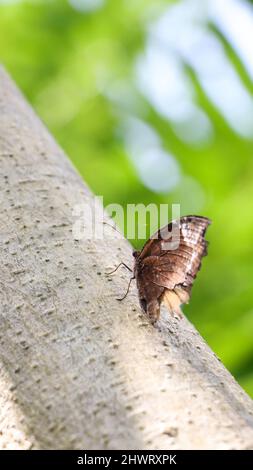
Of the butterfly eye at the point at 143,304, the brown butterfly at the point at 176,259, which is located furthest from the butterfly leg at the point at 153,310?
the brown butterfly at the point at 176,259

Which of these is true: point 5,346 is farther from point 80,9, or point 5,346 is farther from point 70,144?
point 80,9

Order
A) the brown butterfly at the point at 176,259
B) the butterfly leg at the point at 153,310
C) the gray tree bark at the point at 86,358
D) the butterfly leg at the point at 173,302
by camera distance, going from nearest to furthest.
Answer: the gray tree bark at the point at 86,358, the butterfly leg at the point at 153,310, the butterfly leg at the point at 173,302, the brown butterfly at the point at 176,259

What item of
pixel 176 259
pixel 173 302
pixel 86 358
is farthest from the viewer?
pixel 176 259

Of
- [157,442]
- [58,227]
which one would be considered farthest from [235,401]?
[58,227]

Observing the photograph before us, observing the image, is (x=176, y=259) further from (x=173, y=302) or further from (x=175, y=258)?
(x=173, y=302)

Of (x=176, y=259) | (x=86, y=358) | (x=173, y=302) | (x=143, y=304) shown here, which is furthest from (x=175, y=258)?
(x=86, y=358)

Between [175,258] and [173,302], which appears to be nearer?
[173,302]

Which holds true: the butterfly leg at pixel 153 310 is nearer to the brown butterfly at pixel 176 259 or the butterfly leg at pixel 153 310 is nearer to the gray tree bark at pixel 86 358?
the gray tree bark at pixel 86 358

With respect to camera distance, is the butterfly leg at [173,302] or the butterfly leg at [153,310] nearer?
the butterfly leg at [153,310]
